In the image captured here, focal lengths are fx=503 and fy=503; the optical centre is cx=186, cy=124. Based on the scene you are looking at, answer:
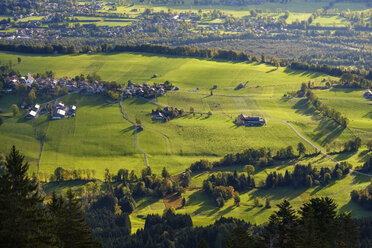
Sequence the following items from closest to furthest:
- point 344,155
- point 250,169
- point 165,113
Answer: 1. point 250,169
2. point 344,155
3. point 165,113

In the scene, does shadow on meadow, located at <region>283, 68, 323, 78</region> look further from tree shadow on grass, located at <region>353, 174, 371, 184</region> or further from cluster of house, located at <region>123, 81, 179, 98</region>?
tree shadow on grass, located at <region>353, 174, 371, 184</region>

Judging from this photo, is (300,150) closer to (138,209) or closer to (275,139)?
(275,139)

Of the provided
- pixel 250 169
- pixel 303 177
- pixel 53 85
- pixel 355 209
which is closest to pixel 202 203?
pixel 250 169

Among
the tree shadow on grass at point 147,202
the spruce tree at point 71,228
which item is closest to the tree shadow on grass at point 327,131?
the tree shadow on grass at point 147,202

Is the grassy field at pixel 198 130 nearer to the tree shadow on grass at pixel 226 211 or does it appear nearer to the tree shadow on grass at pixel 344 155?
the tree shadow on grass at pixel 226 211

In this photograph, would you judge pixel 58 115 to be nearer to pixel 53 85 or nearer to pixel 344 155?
pixel 53 85

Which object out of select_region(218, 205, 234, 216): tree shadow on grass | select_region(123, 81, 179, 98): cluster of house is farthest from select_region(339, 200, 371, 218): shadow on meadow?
select_region(123, 81, 179, 98): cluster of house

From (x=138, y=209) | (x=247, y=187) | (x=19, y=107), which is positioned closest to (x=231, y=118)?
(x=247, y=187)
